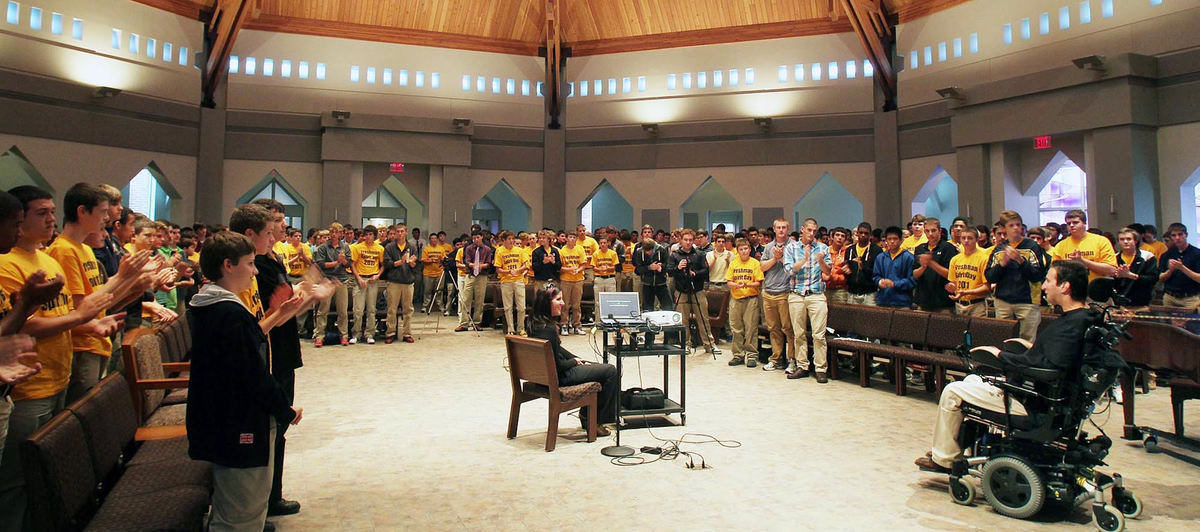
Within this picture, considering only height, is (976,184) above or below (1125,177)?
above

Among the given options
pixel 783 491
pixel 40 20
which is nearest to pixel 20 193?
pixel 783 491

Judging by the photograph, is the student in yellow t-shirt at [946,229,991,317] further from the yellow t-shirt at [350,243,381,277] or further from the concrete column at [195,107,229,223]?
the concrete column at [195,107,229,223]

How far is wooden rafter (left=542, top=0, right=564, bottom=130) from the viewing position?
17.3m

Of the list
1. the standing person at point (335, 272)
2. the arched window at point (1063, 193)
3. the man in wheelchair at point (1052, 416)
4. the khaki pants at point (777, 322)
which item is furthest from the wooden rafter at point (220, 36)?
the arched window at point (1063, 193)

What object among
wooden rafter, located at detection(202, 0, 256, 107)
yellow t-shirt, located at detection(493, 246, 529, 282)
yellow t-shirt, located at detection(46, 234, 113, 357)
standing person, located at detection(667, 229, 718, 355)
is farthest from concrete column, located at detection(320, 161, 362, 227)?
yellow t-shirt, located at detection(46, 234, 113, 357)

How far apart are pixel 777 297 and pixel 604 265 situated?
4453mm

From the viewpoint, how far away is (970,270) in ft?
23.9

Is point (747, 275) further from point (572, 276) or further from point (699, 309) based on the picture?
point (572, 276)

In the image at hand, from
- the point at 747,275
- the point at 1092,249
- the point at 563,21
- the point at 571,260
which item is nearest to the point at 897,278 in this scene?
the point at 747,275

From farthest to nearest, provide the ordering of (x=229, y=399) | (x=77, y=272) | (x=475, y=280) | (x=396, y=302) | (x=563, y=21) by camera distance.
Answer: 1. (x=563, y=21)
2. (x=475, y=280)
3. (x=396, y=302)
4. (x=77, y=272)
5. (x=229, y=399)

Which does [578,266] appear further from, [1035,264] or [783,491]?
[783,491]

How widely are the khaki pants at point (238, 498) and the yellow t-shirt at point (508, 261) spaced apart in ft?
28.4

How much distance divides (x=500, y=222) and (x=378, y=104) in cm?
620

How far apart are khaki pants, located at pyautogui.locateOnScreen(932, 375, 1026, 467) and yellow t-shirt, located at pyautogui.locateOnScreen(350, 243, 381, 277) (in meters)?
8.41
